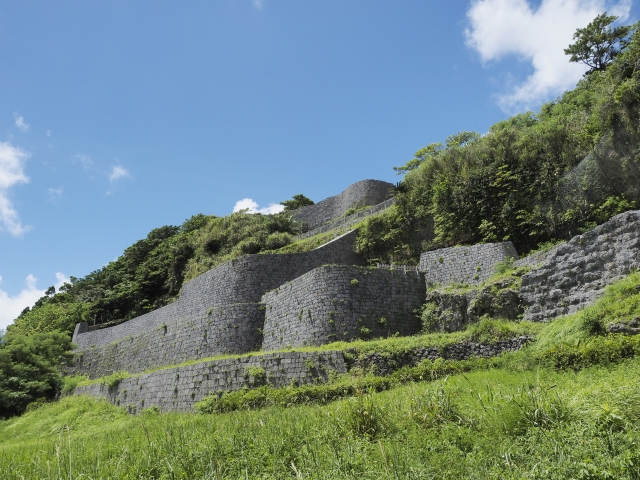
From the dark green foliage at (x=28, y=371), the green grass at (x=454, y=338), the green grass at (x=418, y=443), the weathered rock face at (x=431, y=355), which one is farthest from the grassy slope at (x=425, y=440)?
the dark green foliage at (x=28, y=371)

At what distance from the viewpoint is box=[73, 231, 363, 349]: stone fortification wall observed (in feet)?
85.5

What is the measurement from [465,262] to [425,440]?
1506 centimetres

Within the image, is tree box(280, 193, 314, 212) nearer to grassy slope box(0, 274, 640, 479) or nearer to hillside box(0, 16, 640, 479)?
hillside box(0, 16, 640, 479)

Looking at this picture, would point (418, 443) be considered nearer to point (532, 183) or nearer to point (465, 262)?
point (465, 262)

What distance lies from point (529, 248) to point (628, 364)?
13.1 metres

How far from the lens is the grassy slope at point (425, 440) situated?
5.30 m

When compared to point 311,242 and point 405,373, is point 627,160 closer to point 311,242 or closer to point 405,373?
point 405,373

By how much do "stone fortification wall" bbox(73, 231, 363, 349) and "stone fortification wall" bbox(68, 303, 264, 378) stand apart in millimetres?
2232

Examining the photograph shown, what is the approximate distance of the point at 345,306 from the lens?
19.0 meters

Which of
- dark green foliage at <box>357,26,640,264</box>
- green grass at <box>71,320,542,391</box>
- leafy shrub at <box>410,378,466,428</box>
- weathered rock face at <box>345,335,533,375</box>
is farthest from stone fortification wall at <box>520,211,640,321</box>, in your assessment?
leafy shrub at <box>410,378,466,428</box>

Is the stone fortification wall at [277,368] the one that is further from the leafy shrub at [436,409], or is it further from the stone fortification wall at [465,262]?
the stone fortification wall at [465,262]

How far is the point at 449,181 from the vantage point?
25328mm

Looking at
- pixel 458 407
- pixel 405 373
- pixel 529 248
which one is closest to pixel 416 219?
pixel 529 248

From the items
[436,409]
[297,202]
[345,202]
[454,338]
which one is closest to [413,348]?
[454,338]
